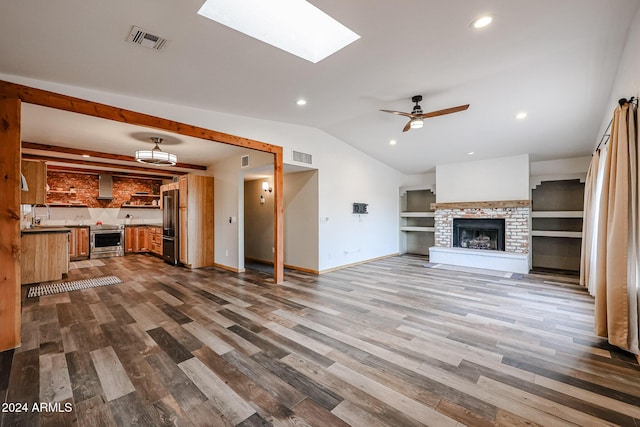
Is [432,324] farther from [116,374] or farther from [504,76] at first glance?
[504,76]

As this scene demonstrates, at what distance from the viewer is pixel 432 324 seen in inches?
125

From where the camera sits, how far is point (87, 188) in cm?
834

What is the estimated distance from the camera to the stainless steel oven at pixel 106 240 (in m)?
7.77

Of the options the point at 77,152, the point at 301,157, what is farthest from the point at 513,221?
the point at 77,152

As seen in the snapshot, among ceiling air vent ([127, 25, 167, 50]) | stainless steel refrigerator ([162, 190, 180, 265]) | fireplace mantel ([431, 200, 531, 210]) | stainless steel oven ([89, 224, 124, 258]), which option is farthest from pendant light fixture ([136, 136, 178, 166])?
fireplace mantel ([431, 200, 531, 210])

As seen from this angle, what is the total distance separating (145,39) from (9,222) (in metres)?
2.18

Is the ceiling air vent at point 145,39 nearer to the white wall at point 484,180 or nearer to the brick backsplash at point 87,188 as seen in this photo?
the white wall at point 484,180

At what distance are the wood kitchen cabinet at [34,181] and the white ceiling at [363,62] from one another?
0.62 m

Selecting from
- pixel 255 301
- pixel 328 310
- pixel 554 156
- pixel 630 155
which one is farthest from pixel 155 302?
pixel 554 156

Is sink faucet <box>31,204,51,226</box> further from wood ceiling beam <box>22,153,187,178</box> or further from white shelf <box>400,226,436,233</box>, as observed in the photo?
white shelf <box>400,226,436,233</box>

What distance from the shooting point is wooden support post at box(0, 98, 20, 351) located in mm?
2549

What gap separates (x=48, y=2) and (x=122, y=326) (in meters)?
3.10

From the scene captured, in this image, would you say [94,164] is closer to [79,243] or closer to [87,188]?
[87,188]

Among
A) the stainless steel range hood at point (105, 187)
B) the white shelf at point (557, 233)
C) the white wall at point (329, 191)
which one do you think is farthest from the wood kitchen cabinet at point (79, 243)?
the white shelf at point (557, 233)
